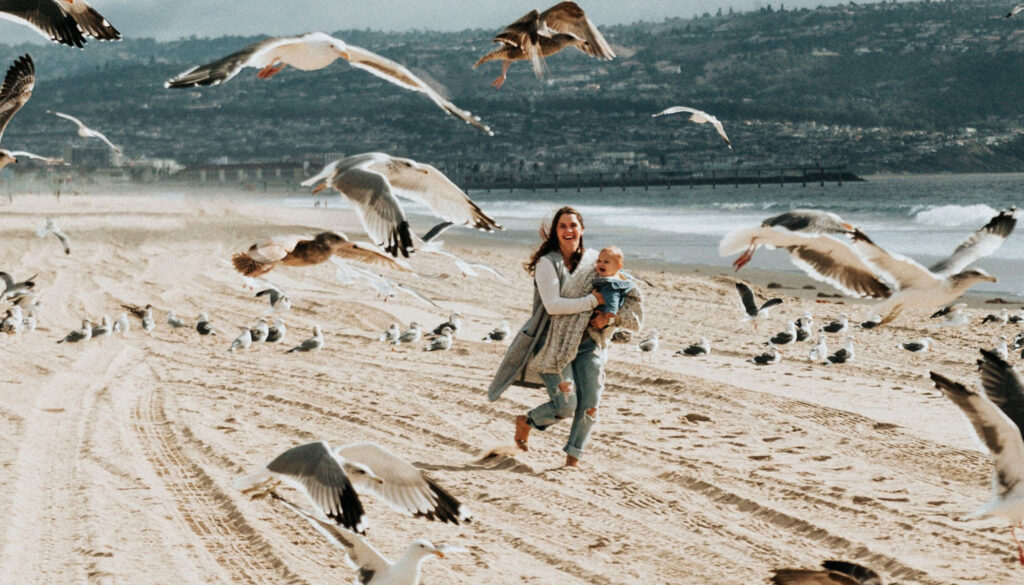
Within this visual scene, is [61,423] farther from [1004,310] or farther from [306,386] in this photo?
[1004,310]

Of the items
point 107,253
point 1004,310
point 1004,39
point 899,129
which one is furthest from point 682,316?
point 1004,39

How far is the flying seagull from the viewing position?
5.72 m

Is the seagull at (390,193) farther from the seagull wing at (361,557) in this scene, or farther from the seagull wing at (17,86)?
the seagull wing at (17,86)

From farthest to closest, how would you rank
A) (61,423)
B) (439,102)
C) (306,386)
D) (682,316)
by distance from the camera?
(682,316) < (306,386) < (61,423) < (439,102)

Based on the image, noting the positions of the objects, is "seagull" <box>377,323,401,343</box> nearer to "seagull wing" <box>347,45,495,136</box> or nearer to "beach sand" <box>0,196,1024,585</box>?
"beach sand" <box>0,196,1024,585</box>

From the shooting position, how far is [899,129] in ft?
406

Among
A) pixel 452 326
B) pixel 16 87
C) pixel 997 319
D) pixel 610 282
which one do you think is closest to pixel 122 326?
pixel 452 326

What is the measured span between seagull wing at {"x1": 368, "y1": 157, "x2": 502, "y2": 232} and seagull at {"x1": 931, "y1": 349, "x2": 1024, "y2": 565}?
2.11 meters

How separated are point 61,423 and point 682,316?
7790mm

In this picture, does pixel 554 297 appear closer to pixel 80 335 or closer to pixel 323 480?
pixel 323 480

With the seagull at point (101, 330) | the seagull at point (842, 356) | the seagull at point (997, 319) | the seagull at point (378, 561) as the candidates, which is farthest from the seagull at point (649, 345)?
the seagull at point (378, 561)

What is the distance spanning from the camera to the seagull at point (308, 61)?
13.3 feet

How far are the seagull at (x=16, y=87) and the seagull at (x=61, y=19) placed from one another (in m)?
0.83

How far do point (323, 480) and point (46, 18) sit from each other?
2234mm
